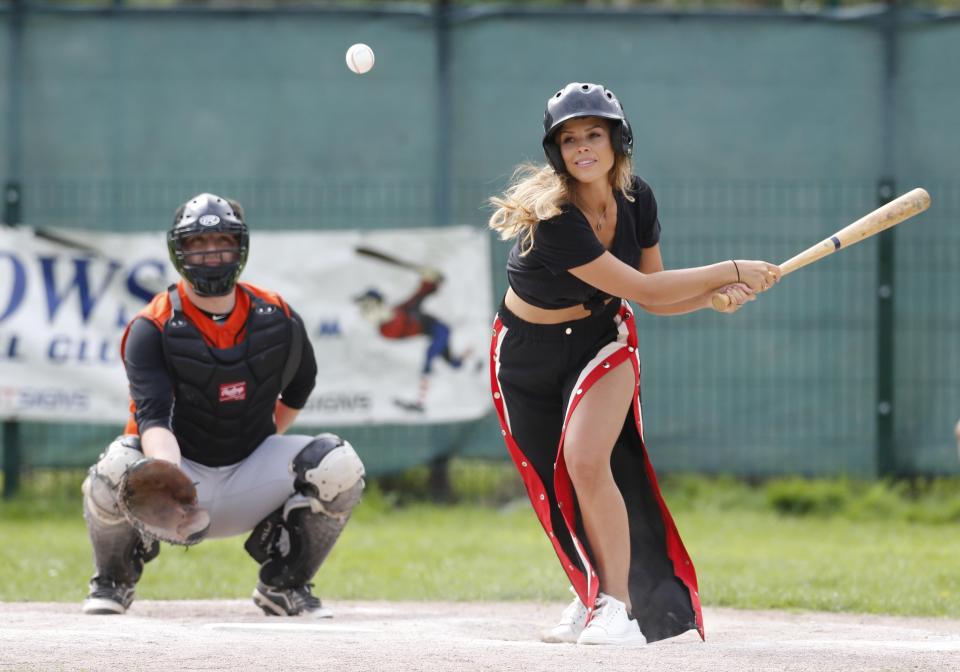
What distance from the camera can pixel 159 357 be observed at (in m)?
5.94

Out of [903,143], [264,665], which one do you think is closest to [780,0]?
[903,143]

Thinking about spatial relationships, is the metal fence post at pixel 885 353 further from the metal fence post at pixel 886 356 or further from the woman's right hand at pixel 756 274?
the woman's right hand at pixel 756 274

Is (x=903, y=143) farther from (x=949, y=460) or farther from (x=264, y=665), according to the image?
(x=264, y=665)

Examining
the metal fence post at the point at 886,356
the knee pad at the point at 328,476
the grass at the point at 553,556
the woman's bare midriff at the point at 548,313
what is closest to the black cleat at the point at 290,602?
the knee pad at the point at 328,476

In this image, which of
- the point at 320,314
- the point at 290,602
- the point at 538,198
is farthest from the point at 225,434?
the point at 320,314

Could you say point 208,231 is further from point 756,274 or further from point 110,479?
point 756,274

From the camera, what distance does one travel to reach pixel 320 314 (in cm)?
968

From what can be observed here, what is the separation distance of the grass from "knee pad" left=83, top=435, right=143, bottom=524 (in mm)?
985

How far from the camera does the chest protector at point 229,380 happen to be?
5.98 m

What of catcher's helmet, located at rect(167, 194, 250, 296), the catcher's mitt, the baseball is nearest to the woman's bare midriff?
catcher's helmet, located at rect(167, 194, 250, 296)

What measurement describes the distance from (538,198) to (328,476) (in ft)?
5.19

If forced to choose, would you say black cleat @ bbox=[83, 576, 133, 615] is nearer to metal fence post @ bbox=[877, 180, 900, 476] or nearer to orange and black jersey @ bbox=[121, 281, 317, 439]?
orange and black jersey @ bbox=[121, 281, 317, 439]

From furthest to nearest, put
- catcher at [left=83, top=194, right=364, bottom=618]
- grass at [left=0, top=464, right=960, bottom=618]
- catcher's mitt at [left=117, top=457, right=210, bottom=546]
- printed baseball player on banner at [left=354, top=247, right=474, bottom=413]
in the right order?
printed baseball player on banner at [left=354, top=247, right=474, bottom=413] < grass at [left=0, top=464, right=960, bottom=618] < catcher at [left=83, top=194, right=364, bottom=618] < catcher's mitt at [left=117, top=457, right=210, bottom=546]

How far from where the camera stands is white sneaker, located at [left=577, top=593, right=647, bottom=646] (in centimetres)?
509
